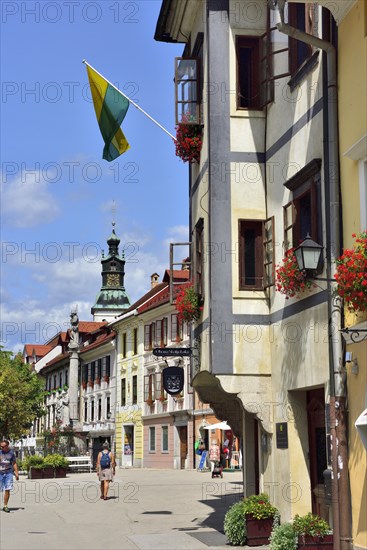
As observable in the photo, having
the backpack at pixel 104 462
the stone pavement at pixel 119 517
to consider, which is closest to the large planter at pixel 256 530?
the stone pavement at pixel 119 517

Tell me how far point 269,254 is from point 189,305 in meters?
2.14

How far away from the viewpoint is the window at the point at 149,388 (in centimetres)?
5741

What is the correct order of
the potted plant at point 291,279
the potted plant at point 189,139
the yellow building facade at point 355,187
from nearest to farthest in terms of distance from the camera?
the yellow building facade at point 355,187, the potted plant at point 291,279, the potted plant at point 189,139

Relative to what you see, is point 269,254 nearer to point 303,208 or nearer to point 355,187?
point 303,208

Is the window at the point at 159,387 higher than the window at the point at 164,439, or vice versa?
the window at the point at 159,387

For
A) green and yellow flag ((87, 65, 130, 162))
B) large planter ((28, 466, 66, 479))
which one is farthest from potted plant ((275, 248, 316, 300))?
large planter ((28, 466, 66, 479))

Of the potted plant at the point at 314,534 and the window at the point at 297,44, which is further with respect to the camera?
the window at the point at 297,44

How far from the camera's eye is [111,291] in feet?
345

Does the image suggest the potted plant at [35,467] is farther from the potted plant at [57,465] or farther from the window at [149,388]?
the window at [149,388]

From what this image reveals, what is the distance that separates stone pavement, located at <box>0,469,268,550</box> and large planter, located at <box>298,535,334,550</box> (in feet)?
8.36

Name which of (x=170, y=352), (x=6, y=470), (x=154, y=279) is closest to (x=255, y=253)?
(x=170, y=352)

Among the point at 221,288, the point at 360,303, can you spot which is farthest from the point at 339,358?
the point at 221,288

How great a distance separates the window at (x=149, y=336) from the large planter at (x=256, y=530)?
4308 centimetres

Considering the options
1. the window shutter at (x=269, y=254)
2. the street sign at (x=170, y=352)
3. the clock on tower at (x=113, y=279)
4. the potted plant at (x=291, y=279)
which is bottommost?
the street sign at (x=170, y=352)
